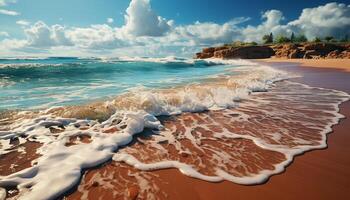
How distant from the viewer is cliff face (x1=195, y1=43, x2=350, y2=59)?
50838mm

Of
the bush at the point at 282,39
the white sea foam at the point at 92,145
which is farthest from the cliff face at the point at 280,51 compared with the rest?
the white sea foam at the point at 92,145

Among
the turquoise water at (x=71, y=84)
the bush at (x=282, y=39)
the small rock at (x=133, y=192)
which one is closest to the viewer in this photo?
the small rock at (x=133, y=192)

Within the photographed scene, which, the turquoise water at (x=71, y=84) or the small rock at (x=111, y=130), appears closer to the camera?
the small rock at (x=111, y=130)

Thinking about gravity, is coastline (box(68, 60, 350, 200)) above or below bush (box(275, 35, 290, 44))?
below

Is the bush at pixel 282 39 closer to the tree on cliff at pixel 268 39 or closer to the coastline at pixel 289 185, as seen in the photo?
the tree on cliff at pixel 268 39

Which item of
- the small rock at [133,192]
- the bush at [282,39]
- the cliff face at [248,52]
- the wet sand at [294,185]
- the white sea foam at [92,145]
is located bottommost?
the wet sand at [294,185]

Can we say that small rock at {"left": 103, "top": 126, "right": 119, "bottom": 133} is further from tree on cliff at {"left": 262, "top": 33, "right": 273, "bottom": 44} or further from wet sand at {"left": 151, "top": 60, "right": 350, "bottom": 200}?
tree on cliff at {"left": 262, "top": 33, "right": 273, "bottom": 44}

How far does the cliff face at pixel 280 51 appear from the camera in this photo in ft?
167

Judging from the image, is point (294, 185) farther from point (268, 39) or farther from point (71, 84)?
point (268, 39)

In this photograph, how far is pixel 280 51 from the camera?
6022 cm

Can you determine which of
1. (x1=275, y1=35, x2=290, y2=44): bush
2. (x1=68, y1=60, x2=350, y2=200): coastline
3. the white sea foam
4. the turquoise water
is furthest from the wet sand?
(x1=275, y1=35, x2=290, y2=44): bush

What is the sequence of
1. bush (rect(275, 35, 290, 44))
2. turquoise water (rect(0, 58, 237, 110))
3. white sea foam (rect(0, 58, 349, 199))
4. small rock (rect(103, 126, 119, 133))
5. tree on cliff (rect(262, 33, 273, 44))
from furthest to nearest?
1. tree on cliff (rect(262, 33, 273, 44))
2. bush (rect(275, 35, 290, 44))
3. turquoise water (rect(0, 58, 237, 110))
4. small rock (rect(103, 126, 119, 133))
5. white sea foam (rect(0, 58, 349, 199))

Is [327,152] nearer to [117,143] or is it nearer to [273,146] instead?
[273,146]

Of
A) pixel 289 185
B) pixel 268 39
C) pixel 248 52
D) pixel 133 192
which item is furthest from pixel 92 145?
pixel 268 39
